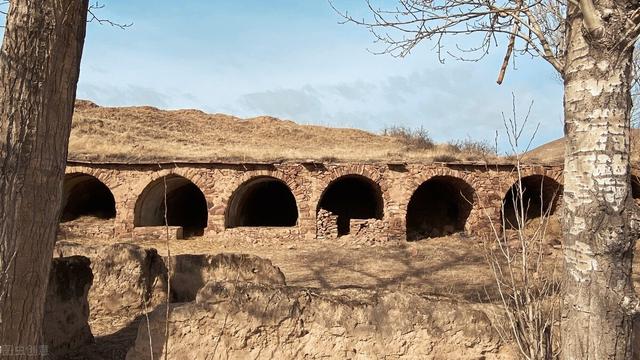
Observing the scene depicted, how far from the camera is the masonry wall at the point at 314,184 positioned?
559 inches

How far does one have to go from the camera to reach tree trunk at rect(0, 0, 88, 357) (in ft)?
9.89

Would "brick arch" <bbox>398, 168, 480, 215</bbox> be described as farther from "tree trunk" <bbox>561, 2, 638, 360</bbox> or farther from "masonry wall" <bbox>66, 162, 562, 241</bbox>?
"tree trunk" <bbox>561, 2, 638, 360</bbox>

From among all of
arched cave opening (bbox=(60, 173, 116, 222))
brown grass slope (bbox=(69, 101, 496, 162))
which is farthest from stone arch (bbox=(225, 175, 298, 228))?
brown grass slope (bbox=(69, 101, 496, 162))

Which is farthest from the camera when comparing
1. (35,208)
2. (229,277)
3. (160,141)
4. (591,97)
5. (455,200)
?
(160,141)

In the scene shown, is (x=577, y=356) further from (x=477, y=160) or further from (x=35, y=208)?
(x=477, y=160)

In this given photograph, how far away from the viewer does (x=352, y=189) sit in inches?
738

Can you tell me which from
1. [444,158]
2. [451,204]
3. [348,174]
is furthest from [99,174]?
[451,204]

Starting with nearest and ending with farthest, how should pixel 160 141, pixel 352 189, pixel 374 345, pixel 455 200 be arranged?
pixel 374 345 < pixel 455 200 < pixel 352 189 < pixel 160 141

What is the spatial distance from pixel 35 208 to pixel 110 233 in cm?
1253

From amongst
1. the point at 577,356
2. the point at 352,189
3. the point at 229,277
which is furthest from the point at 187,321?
the point at 352,189

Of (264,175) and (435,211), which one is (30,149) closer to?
(264,175)

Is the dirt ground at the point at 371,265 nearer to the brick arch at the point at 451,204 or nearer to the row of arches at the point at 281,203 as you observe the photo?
the brick arch at the point at 451,204

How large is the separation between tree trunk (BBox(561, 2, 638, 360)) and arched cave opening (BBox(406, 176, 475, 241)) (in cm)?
1285

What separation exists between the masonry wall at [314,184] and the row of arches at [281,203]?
0.30 m
